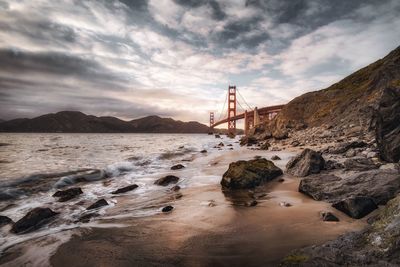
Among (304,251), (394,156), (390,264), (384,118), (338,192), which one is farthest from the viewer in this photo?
(384,118)

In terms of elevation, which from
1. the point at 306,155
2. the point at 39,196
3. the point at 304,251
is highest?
the point at 306,155

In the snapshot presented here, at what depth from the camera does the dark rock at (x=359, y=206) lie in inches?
184

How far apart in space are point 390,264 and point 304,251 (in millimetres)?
907

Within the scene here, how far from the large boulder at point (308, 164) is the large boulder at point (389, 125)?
171 cm

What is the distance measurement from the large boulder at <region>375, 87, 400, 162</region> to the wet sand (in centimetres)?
314

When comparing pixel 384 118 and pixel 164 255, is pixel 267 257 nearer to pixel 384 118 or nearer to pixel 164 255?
pixel 164 255

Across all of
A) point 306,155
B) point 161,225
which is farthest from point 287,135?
point 161,225

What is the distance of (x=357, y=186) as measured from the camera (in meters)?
5.59

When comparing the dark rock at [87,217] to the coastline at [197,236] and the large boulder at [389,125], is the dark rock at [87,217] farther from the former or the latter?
the large boulder at [389,125]

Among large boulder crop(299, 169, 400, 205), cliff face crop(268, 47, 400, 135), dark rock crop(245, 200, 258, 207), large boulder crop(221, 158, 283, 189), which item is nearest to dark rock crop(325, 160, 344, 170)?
large boulder crop(221, 158, 283, 189)

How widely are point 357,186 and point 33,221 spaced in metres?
6.81

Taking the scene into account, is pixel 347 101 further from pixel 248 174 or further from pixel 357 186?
pixel 357 186

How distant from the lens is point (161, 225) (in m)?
5.28

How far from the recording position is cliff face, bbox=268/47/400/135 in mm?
20906
